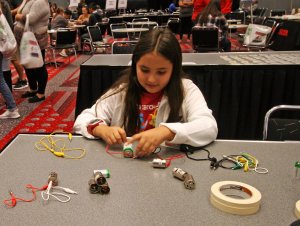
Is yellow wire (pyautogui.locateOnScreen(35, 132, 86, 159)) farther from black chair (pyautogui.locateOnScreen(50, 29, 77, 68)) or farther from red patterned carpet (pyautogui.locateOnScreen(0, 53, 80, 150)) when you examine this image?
black chair (pyautogui.locateOnScreen(50, 29, 77, 68))

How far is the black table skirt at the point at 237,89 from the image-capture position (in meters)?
2.50

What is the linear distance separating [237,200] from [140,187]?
27cm

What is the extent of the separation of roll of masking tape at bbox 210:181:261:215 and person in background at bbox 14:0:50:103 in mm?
3324

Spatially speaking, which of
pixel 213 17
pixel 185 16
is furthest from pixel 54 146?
pixel 185 16

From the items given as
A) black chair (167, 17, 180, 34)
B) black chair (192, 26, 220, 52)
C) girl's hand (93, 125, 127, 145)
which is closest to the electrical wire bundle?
girl's hand (93, 125, 127, 145)

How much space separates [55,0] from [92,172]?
1661cm

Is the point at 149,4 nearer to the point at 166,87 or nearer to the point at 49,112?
the point at 49,112

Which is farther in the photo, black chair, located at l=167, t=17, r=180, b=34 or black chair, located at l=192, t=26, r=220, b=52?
black chair, located at l=167, t=17, r=180, b=34

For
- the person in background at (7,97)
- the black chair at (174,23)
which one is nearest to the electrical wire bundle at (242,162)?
the person in background at (7,97)

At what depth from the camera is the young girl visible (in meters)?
1.17

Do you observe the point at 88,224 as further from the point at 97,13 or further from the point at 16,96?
the point at 97,13

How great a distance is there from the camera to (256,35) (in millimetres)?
4512

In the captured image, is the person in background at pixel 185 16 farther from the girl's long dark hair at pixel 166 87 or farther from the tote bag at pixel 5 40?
the girl's long dark hair at pixel 166 87

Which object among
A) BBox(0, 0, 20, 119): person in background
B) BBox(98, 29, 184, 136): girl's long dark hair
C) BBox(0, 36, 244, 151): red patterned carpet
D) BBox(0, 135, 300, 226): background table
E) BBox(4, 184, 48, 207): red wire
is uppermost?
BBox(98, 29, 184, 136): girl's long dark hair
